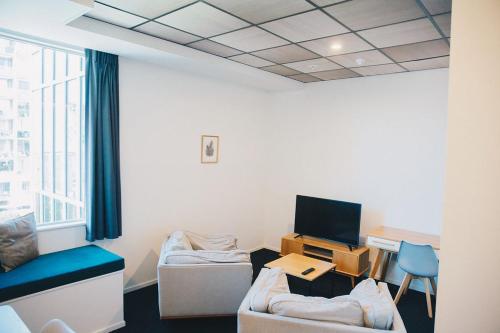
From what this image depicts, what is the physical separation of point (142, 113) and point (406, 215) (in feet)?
11.4

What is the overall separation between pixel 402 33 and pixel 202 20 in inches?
66.4

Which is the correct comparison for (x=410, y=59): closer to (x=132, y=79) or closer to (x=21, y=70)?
(x=132, y=79)

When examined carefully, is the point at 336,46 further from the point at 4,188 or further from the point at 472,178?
the point at 4,188

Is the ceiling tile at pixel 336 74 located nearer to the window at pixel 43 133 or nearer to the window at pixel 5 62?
the window at pixel 43 133

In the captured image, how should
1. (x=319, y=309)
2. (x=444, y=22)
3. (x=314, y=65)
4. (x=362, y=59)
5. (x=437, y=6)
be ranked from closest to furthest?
(x=319, y=309), (x=437, y=6), (x=444, y=22), (x=362, y=59), (x=314, y=65)

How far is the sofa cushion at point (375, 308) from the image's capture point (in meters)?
2.03

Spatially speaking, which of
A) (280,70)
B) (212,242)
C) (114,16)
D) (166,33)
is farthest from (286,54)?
(212,242)

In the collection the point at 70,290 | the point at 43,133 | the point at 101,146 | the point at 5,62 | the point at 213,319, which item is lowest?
the point at 213,319

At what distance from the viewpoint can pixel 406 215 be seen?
4273mm

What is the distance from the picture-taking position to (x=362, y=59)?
369 cm

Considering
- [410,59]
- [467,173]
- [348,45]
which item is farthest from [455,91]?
[410,59]

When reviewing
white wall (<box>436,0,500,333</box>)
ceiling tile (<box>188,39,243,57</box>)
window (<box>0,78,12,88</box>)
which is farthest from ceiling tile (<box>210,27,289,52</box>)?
window (<box>0,78,12,88</box>)

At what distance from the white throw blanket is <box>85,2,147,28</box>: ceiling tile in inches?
83.0

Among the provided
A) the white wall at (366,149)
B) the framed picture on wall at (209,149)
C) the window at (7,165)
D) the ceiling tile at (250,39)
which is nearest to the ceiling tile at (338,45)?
the ceiling tile at (250,39)
